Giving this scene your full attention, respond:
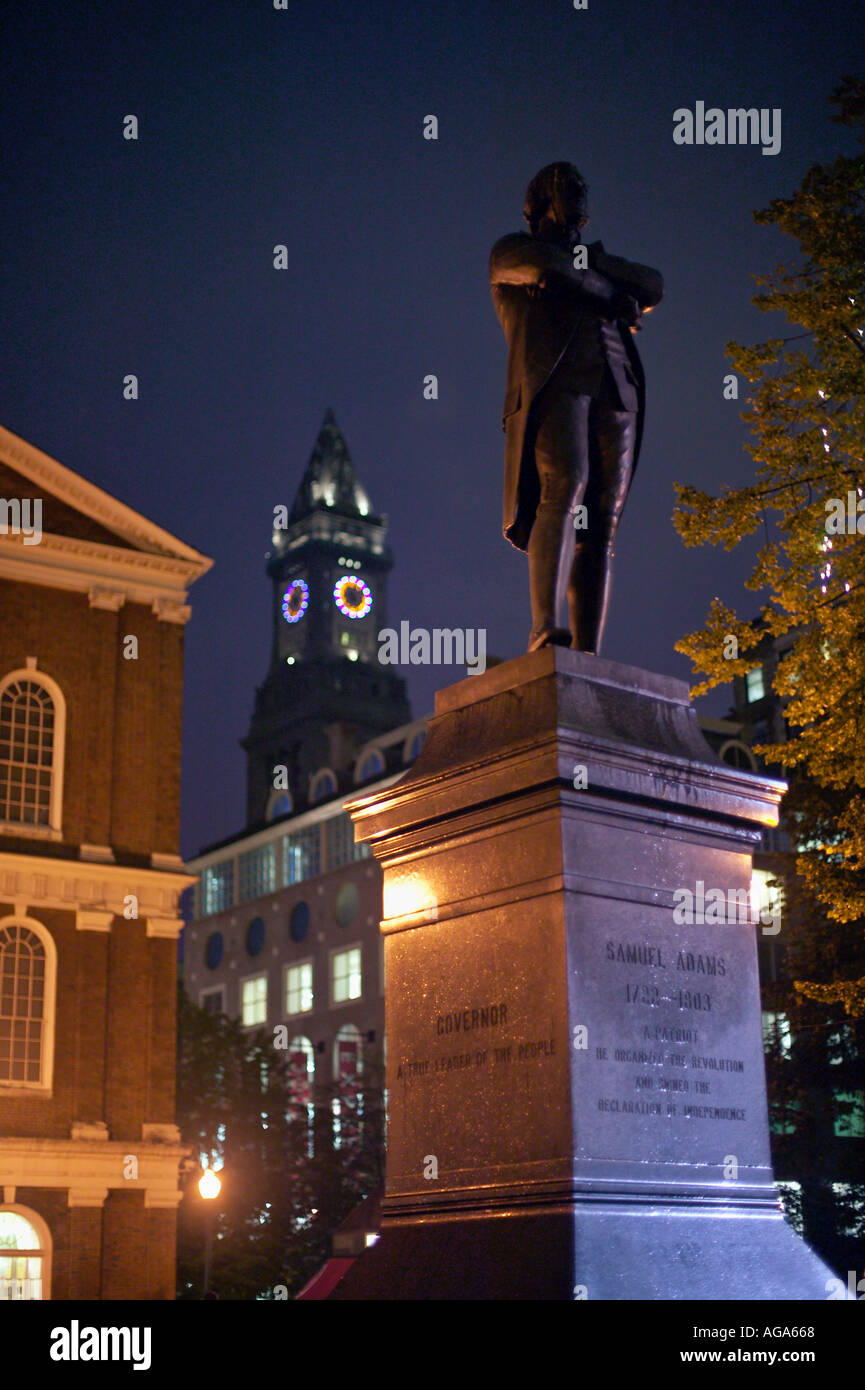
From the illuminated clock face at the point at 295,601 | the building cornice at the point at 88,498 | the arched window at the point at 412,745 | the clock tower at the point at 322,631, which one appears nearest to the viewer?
the building cornice at the point at 88,498

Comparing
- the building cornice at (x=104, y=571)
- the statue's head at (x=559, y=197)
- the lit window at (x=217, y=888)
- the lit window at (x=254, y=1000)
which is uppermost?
the lit window at (x=217, y=888)

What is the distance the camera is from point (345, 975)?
78.3 m

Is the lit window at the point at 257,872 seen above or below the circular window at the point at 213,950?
above

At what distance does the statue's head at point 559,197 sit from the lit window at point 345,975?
69009 millimetres

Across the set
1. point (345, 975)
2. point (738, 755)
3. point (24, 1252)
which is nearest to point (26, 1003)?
point (24, 1252)

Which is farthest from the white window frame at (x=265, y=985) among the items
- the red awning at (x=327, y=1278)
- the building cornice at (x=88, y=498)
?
the building cornice at (x=88, y=498)

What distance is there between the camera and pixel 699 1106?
7734mm

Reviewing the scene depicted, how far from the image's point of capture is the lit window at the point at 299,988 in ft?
265

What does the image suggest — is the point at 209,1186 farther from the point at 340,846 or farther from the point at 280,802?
the point at 280,802

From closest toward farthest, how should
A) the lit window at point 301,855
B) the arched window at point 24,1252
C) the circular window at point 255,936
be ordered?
the arched window at point 24,1252, the lit window at point 301,855, the circular window at point 255,936

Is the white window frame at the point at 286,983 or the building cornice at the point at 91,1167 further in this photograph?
the white window frame at the point at 286,983

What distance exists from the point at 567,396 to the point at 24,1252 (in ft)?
93.7

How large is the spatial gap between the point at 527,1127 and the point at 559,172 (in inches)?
198

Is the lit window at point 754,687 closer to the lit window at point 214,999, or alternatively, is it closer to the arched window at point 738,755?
the arched window at point 738,755
